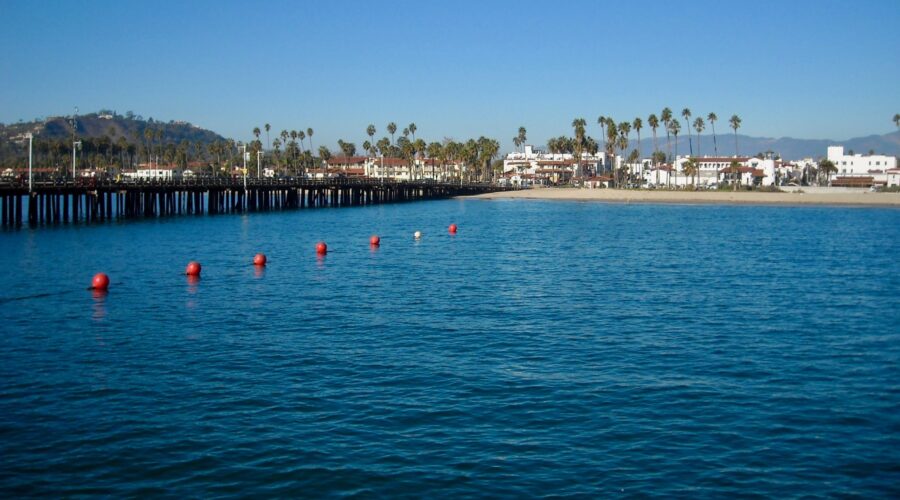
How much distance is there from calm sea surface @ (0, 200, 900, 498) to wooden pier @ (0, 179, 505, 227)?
3111cm

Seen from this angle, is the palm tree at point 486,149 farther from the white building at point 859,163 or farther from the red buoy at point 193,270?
the red buoy at point 193,270

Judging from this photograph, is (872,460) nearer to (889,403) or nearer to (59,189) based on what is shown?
(889,403)

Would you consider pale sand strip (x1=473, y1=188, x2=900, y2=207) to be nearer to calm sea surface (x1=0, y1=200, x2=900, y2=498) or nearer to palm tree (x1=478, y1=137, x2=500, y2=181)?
palm tree (x1=478, y1=137, x2=500, y2=181)

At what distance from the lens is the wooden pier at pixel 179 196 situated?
70.1 meters

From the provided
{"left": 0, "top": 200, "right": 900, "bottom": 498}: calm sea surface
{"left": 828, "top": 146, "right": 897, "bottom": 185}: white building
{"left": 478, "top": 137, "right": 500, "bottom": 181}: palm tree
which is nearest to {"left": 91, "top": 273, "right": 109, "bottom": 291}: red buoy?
{"left": 0, "top": 200, "right": 900, "bottom": 498}: calm sea surface

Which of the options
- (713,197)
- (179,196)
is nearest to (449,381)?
(179,196)

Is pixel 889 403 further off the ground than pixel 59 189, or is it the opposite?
pixel 59 189

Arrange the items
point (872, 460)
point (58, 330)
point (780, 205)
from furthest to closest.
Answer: point (780, 205) < point (58, 330) < point (872, 460)

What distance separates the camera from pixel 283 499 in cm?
1277

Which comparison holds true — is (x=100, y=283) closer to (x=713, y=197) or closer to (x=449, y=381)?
(x=449, y=381)

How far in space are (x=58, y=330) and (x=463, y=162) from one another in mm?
176568

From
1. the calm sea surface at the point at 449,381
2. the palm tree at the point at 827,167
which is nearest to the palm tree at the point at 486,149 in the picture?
the palm tree at the point at 827,167

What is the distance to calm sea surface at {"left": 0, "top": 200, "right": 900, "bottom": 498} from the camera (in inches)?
543

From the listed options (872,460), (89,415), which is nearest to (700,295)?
(872,460)
